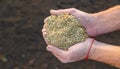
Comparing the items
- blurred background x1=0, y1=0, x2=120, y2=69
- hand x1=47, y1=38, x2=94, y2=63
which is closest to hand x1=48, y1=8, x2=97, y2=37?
hand x1=47, y1=38, x2=94, y2=63

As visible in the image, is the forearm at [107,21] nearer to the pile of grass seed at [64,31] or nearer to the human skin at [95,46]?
the human skin at [95,46]

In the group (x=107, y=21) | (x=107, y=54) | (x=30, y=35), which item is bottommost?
(x=30, y=35)

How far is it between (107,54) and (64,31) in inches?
14.6

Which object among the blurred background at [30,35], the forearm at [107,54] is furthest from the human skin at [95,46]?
the blurred background at [30,35]

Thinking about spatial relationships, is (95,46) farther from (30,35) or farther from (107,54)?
(30,35)

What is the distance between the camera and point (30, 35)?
405 cm

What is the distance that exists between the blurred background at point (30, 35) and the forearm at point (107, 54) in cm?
109

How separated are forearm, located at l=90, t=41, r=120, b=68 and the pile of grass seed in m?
0.13

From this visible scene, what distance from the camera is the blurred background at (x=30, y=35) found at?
3893 mm

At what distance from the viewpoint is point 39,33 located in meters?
4.05

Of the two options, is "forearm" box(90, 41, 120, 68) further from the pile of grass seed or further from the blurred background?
the blurred background

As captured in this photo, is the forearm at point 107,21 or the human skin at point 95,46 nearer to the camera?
the human skin at point 95,46

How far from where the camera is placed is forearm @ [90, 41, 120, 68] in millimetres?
2705

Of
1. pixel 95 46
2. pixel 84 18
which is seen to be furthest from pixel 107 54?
pixel 84 18
